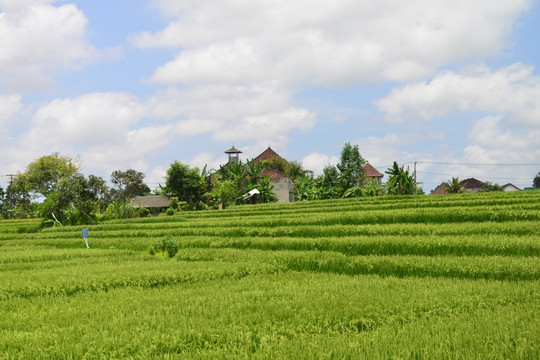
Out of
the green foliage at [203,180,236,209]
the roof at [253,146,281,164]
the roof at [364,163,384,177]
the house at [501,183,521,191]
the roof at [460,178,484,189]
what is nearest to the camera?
the green foliage at [203,180,236,209]

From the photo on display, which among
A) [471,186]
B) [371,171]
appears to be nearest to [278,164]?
[371,171]

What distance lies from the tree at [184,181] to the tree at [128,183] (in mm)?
21512

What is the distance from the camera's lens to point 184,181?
4662 cm

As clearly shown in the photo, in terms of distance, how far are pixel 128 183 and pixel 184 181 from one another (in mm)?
23829

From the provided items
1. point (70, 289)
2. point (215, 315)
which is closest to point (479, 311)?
point (215, 315)

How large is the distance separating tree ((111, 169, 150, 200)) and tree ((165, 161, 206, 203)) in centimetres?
2151

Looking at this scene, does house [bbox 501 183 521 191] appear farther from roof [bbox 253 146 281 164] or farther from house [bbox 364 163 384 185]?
roof [bbox 253 146 281 164]

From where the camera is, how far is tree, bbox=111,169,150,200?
2591 inches

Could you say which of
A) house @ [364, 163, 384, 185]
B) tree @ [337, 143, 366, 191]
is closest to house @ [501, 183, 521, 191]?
house @ [364, 163, 384, 185]

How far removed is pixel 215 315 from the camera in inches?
235

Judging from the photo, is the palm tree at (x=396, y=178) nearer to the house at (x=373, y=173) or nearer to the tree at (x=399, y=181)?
the tree at (x=399, y=181)

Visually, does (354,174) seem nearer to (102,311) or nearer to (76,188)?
(76,188)

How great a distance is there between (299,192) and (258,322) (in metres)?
37.1

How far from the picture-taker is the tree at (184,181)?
46.6 metres
